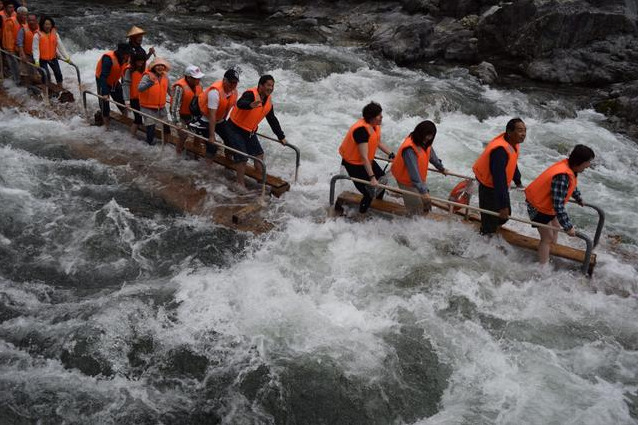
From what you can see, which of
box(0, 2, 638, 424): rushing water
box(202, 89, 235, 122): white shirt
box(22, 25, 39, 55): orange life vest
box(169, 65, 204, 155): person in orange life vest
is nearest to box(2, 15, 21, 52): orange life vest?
box(22, 25, 39, 55): orange life vest

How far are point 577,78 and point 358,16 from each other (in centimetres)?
1145

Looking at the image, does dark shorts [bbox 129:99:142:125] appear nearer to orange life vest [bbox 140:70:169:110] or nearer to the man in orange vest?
orange life vest [bbox 140:70:169:110]

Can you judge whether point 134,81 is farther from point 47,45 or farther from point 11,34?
point 11,34

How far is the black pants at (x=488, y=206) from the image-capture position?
7.18m

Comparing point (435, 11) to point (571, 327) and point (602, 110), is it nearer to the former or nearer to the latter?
point (602, 110)

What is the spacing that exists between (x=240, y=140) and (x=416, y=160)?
2.83 m

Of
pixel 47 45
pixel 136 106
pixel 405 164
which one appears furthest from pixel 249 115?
pixel 47 45

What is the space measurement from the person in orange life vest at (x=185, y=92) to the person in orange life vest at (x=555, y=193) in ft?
17.2

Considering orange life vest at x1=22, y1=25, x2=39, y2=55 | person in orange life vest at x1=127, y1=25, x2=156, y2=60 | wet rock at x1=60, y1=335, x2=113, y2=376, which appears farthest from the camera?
orange life vest at x1=22, y1=25, x2=39, y2=55

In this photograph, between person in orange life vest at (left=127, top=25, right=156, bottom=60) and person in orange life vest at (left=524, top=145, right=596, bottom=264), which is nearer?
person in orange life vest at (left=524, top=145, right=596, bottom=264)

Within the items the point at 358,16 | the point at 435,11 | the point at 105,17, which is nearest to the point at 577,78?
the point at 435,11

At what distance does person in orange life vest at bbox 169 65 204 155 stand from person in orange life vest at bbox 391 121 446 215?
3483 millimetres

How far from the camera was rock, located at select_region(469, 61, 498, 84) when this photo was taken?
1848 centimetres

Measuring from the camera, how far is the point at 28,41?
38.9 ft
